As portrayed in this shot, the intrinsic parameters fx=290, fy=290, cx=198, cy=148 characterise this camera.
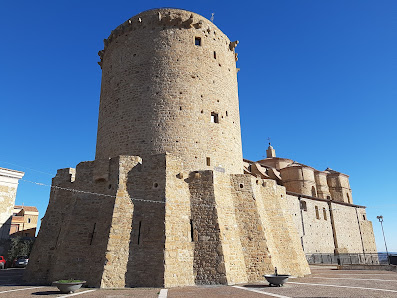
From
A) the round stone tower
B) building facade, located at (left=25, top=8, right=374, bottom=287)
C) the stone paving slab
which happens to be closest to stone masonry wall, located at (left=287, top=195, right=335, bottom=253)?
building facade, located at (left=25, top=8, right=374, bottom=287)

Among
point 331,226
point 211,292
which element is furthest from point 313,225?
point 211,292

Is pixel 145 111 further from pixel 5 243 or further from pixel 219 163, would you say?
pixel 5 243

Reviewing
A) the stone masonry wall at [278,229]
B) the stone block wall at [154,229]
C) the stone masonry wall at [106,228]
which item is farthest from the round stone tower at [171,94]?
the stone masonry wall at [278,229]

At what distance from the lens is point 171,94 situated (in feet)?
49.4

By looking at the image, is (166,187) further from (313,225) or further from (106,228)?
(313,225)

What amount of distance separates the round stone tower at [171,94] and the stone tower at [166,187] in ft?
0.18

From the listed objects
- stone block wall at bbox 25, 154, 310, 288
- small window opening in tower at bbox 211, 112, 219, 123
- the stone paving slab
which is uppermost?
small window opening in tower at bbox 211, 112, 219, 123

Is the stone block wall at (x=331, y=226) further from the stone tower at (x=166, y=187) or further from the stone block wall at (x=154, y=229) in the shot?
the stone block wall at (x=154, y=229)

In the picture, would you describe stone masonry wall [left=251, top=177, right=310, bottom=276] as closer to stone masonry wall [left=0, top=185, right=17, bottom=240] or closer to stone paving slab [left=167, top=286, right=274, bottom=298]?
stone paving slab [left=167, top=286, right=274, bottom=298]

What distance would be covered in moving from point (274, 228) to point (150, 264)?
7038 mm

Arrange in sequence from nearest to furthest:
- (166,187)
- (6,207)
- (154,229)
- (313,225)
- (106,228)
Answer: (154,229) → (106,228) → (166,187) → (6,207) → (313,225)

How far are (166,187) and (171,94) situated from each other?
5144 millimetres

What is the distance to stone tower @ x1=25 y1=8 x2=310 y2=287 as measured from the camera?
11578 millimetres

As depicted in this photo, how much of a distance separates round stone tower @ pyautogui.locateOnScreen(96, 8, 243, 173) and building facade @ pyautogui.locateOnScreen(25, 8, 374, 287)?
6cm
